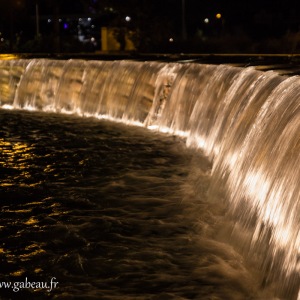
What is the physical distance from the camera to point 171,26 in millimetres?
38969

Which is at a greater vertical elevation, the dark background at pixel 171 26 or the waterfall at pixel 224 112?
the dark background at pixel 171 26

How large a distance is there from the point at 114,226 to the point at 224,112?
4422 mm

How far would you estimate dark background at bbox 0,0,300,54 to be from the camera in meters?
33.2

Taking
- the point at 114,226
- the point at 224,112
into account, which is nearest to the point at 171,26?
the point at 224,112

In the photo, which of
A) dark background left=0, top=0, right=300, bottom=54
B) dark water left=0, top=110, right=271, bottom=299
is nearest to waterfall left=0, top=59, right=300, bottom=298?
dark water left=0, top=110, right=271, bottom=299

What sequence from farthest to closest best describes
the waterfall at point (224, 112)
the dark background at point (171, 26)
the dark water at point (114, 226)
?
the dark background at point (171, 26) → the waterfall at point (224, 112) → the dark water at point (114, 226)

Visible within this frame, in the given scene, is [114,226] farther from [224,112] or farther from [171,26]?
[171,26]

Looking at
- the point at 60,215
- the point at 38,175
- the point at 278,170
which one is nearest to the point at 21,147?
the point at 38,175

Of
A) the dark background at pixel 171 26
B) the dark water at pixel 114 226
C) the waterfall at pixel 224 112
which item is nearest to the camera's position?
the dark water at pixel 114 226

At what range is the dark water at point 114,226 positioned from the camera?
6988 millimetres

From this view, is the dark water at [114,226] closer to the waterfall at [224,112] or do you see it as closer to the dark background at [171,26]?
the waterfall at [224,112]

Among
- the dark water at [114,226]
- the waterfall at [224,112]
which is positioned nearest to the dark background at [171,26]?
the waterfall at [224,112]

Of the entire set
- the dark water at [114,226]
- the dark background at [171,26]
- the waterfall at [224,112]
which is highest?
the dark background at [171,26]

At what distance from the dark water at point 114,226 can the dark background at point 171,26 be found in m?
12.3
